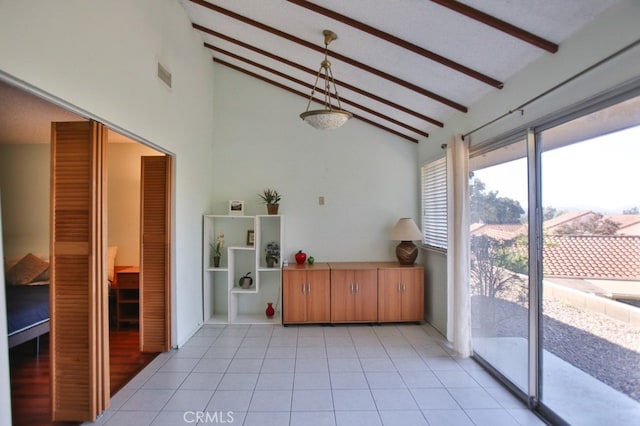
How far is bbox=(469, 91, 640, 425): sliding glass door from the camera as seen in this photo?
1870 mm

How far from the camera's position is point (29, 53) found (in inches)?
69.4

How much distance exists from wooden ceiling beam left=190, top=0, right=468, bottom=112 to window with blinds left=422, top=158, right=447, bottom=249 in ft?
2.72

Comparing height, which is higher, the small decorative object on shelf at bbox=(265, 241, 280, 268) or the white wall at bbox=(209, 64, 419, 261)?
the white wall at bbox=(209, 64, 419, 261)

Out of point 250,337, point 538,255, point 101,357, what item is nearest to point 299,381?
point 250,337

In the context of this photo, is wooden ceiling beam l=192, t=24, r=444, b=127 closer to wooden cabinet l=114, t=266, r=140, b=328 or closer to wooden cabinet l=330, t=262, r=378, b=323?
wooden cabinet l=330, t=262, r=378, b=323

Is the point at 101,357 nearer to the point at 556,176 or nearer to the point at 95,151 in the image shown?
the point at 95,151

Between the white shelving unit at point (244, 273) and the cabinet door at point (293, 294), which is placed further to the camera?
the white shelving unit at point (244, 273)

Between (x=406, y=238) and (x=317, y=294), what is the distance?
4.68ft

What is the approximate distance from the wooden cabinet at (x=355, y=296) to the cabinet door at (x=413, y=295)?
1.31 feet

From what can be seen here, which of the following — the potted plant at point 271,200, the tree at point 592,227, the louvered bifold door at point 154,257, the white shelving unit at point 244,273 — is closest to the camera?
the tree at point 592,227

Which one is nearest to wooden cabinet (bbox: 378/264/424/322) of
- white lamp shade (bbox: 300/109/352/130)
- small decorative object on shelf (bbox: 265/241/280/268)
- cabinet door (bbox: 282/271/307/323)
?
cabinet door (bbox: 282/271/307/323)

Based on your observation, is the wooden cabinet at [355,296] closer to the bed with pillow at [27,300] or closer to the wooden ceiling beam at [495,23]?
the wooden ceiling beam at [495,23]

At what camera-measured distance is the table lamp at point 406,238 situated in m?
A: 4.58

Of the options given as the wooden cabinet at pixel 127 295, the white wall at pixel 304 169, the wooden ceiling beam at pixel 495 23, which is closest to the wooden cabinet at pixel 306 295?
the white wall at pixel 304 169
